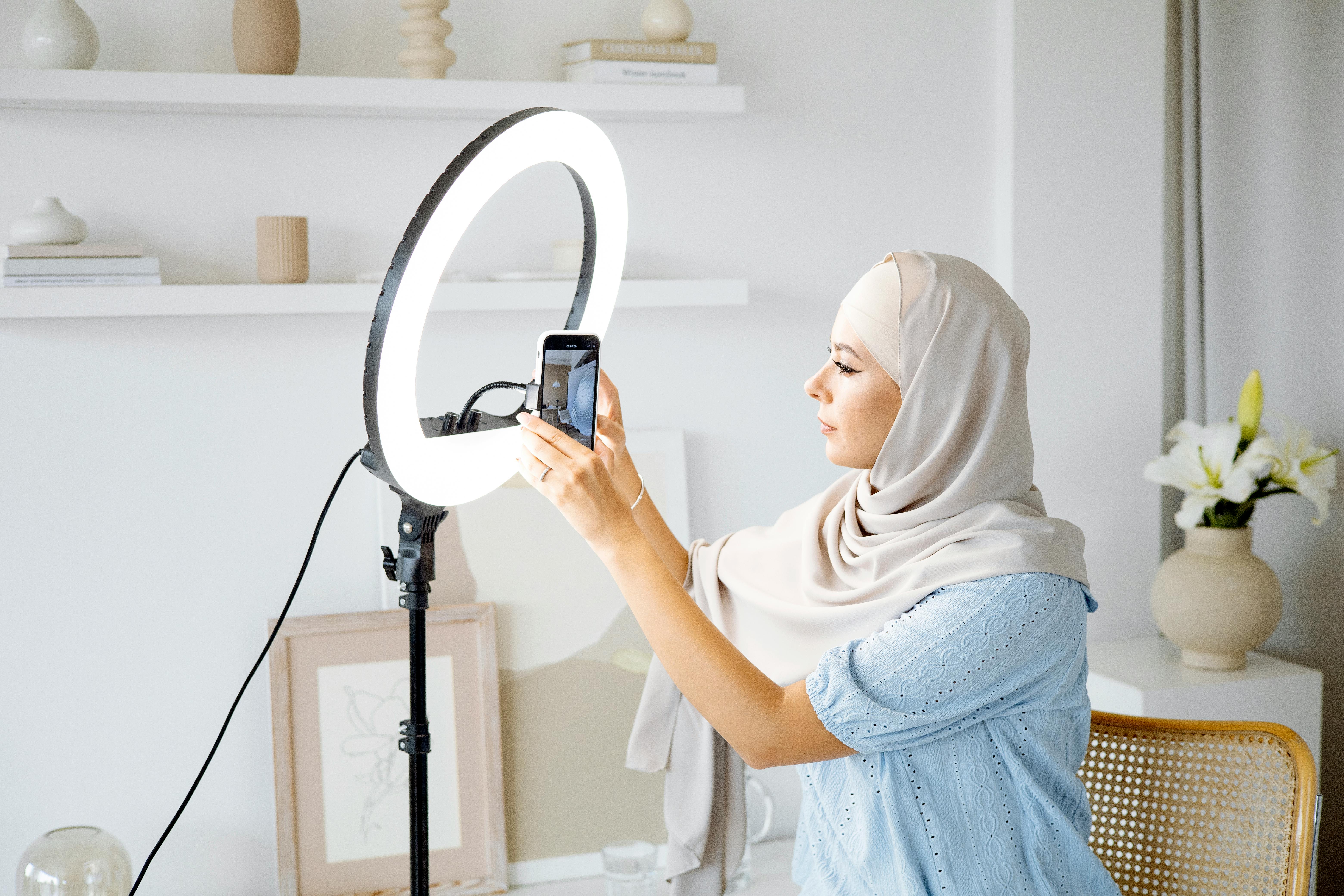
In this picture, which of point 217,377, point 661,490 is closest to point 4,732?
point 217,377

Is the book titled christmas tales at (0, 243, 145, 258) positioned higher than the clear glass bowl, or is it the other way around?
the book titled christmas tales at (0, 243, 145, 258)

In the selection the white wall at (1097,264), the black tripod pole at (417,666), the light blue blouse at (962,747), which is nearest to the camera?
the black tripod pole at (417,666)

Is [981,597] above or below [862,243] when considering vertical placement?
below

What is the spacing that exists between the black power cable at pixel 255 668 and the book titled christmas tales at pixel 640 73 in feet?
2.41

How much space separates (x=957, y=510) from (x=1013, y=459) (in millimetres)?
85

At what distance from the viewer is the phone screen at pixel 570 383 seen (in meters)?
1.02

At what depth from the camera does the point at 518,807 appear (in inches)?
76.4

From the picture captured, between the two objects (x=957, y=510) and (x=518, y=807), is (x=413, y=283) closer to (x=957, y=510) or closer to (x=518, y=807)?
(x=957, y=510)

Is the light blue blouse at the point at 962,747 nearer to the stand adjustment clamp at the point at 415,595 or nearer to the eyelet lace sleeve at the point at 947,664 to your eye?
the eyelet lace sleeve at the point at 947,664

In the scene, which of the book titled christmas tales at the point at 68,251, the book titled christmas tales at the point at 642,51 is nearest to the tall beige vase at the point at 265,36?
the book titled christmas tales at the point at 68,251

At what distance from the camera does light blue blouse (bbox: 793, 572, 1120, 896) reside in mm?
1126

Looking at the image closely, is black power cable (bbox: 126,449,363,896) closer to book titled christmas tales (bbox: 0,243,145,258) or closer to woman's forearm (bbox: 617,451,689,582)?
woman's forearm (bbox: 617,451,689,582)

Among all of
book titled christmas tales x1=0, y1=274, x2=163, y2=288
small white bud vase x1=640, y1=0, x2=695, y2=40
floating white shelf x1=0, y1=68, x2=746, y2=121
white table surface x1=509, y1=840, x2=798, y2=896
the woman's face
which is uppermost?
small white bud vase x1=640, y1=0, x2=695, y2=40

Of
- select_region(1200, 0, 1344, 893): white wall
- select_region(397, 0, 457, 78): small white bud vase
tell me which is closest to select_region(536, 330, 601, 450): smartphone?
select_region(397, 0, 457, 78): small white bud vase
